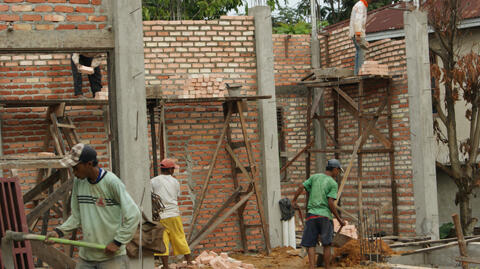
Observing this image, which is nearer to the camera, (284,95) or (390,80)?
(390,80)

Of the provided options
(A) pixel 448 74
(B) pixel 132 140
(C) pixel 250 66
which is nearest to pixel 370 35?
(A) pixel 448 74

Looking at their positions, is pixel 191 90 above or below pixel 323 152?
above

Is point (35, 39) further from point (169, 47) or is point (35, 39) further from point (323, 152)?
point (323, 152)

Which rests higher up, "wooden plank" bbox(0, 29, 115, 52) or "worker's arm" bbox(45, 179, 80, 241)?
"wooden plank" bbox(0, 29, 115, 52)

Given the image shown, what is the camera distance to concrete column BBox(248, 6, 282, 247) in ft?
38.5

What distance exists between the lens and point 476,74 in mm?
13906

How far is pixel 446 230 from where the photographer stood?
52.1ft

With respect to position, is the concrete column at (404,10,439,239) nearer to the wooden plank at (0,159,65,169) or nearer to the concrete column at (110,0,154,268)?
the concrete column at (110,0,154,268)

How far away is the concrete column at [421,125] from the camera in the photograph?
40.7 ft

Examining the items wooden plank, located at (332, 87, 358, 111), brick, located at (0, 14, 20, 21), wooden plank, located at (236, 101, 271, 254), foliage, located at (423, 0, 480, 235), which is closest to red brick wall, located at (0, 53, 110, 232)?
wooden plank, located at (236, 101, 271, 254)

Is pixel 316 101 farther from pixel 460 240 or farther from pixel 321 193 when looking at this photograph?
pixel 321 193

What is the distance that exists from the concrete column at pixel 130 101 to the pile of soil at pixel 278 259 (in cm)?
346

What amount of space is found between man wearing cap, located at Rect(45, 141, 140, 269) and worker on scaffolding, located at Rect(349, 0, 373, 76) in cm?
823

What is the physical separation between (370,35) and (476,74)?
4.39m
